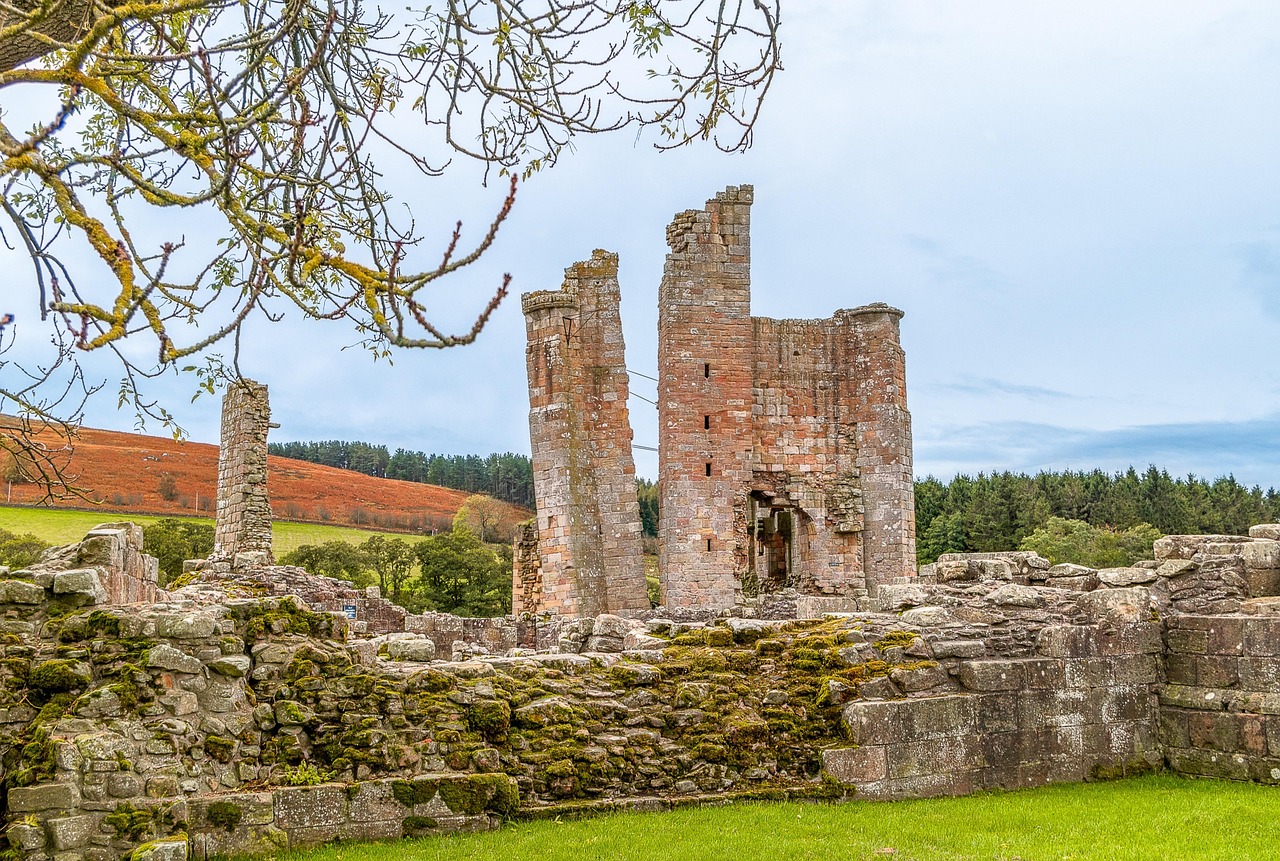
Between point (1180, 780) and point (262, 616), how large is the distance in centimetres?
904

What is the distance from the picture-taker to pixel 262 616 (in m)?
8.58

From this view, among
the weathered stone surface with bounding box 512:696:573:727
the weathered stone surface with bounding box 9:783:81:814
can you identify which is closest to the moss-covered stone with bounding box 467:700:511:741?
the weathered stone surface with bounding box 512:696:573:727

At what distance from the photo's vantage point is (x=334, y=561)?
4022 cm

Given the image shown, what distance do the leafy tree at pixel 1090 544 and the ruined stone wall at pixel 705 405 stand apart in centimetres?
2455

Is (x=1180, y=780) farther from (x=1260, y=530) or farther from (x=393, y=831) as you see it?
(x=393, y=831)

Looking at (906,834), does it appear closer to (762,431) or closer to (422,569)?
(762,431)

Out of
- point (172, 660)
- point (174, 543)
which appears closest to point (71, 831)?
point (172, 660)

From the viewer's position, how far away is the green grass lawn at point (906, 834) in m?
7.73

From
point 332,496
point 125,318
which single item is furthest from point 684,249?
point 332,496

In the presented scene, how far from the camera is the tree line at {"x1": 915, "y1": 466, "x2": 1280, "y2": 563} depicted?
167 feet

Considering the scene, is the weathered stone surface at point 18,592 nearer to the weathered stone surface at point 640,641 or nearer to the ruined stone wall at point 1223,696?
the weathered stone surface at point 640,641

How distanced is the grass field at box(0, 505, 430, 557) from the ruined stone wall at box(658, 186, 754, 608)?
2149 centimetres

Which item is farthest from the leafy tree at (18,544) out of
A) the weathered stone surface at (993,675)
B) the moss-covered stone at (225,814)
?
the weathered stone surface at (993,675)

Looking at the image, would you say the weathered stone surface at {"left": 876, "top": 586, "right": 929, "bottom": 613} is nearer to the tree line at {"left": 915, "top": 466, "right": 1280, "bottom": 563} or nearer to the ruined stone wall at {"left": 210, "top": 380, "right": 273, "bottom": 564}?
the ruined stone wall at {"left": 210, "top": 380, "right": 273, "bottom": 564}
